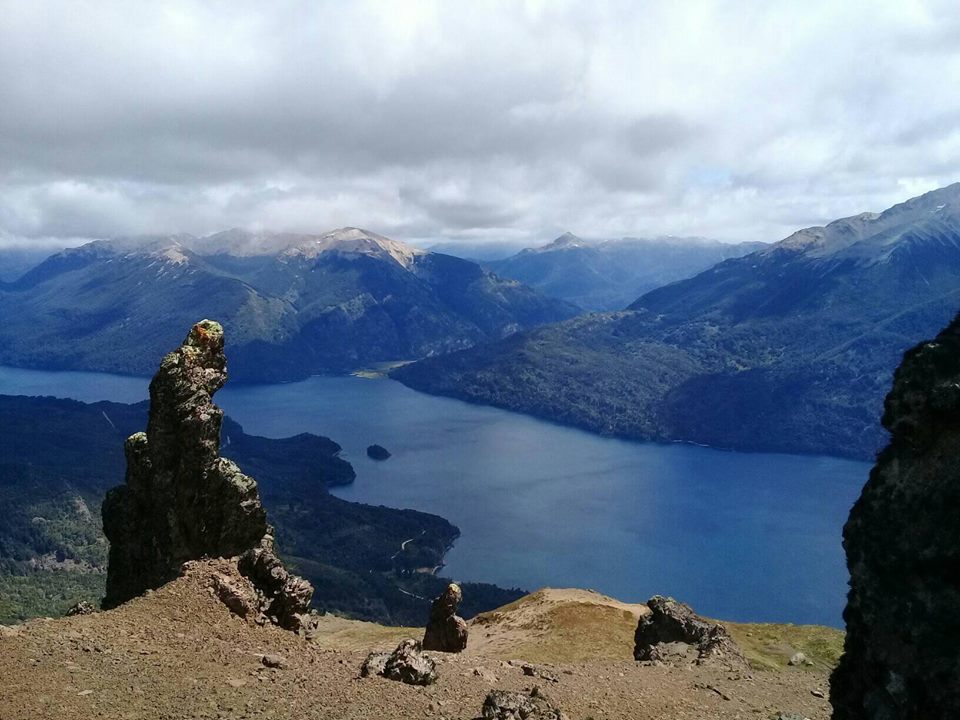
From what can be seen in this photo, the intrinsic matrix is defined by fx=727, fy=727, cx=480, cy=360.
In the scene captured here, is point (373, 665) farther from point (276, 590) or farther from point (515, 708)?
point (276, 590)

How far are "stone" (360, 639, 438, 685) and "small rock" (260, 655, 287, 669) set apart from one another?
2517 millimetres

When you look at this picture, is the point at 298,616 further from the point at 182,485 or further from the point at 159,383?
the point at 159,383

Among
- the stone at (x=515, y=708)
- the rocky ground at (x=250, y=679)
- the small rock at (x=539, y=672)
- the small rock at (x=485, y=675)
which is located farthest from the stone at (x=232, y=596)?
the stone at (x=515, y=708)

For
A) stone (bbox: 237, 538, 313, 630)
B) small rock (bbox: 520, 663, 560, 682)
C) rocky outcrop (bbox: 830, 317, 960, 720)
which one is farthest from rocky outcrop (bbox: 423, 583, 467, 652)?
rocky outcrop (bbox: 830, 317, 960, 720)

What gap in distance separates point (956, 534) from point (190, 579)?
82.1 ft

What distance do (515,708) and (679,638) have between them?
19.2 meters

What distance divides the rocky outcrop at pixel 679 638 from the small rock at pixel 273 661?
18.1 metres

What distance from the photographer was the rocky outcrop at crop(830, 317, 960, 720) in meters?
15.6

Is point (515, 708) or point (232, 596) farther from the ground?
point (232, 596)

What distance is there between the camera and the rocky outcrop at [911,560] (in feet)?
51.3

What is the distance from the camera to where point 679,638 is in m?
36.6

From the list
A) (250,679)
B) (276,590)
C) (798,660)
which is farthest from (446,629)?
(250,679)

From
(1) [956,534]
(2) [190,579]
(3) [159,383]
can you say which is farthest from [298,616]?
(1) [956,534]

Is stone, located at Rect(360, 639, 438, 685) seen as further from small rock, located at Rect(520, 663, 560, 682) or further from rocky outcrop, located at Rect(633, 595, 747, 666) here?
rocky outcrop, located at Rect(633, 595, 747, 666)
